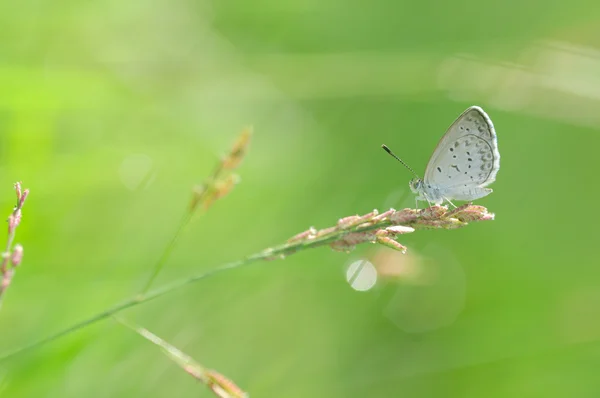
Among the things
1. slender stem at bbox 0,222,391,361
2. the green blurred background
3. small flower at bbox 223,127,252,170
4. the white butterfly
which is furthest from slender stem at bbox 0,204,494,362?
the green blurred background

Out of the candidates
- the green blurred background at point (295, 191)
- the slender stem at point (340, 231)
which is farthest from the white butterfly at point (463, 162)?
the slender stem at point (340, 231)

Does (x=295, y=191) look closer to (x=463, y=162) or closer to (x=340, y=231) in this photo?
(x=463, y=162)

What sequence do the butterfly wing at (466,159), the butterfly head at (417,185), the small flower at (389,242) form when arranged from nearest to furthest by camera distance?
the small flower at (389,242), the butterfly wing at (466,159), the butterfly head at (417,185)

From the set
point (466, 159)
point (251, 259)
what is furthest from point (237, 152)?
point (466, 159)

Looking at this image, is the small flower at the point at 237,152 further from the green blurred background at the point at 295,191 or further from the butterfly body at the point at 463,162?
the green blurred background at the point at 295,191

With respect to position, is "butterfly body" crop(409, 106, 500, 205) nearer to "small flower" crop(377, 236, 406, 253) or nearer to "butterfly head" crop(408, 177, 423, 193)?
"butterfly head" crop(408, 177, 423, 193)

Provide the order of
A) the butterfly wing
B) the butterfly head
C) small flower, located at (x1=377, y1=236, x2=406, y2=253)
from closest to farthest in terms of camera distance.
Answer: small flower, located at (x1=377, y1=236, x2=406, y2=253)
the butterfly wing
the butterfly head
